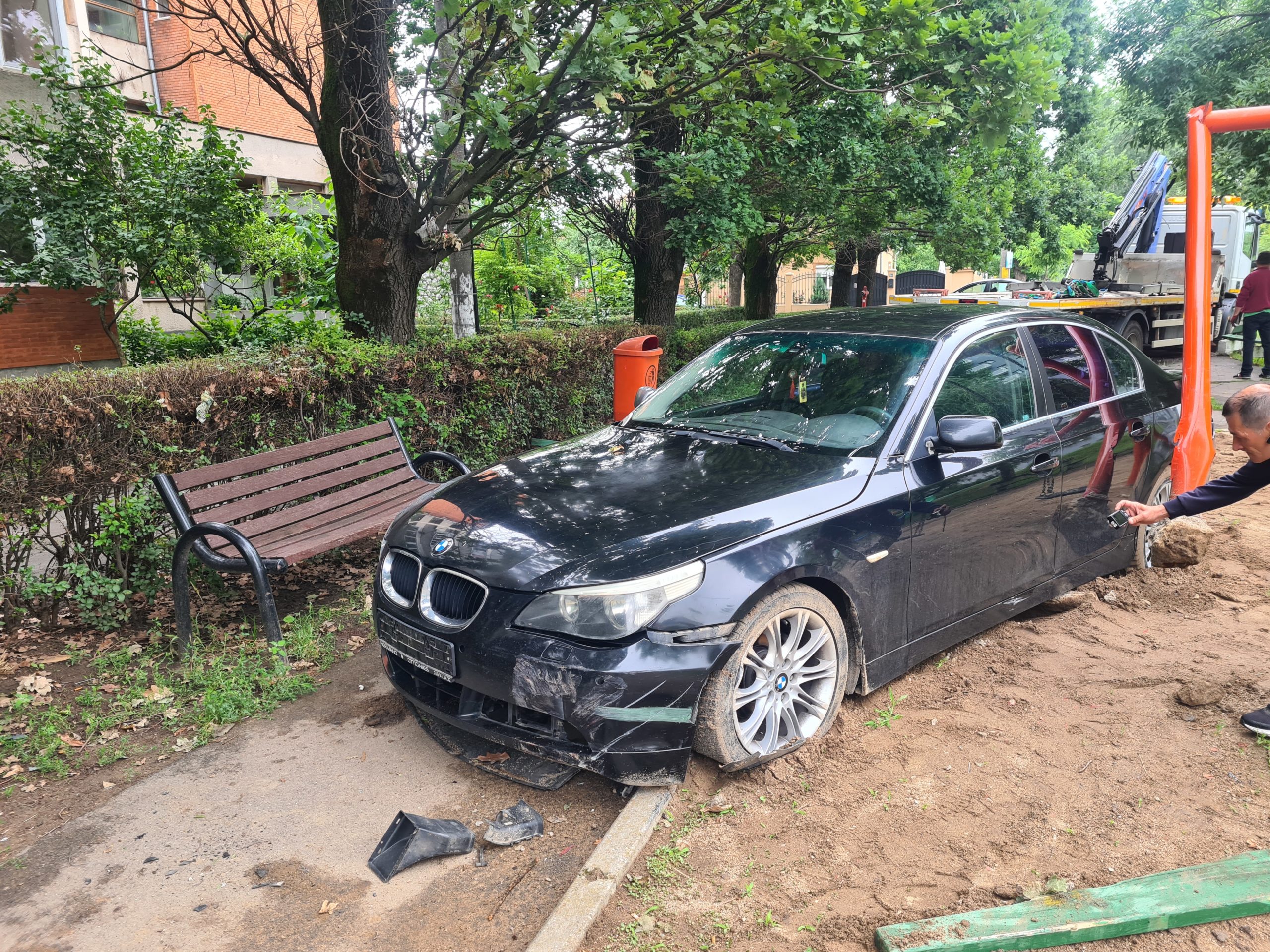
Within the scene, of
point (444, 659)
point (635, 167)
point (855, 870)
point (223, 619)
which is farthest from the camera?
point (635, 167)

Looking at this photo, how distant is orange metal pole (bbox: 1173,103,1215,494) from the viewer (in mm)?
5312

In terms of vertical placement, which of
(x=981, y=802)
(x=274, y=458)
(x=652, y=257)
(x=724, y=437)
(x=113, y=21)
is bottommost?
(x=981, y=802)

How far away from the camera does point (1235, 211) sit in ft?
61.3

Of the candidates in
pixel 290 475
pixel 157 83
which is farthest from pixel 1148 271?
pixel 157 83

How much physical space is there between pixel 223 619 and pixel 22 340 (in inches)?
466

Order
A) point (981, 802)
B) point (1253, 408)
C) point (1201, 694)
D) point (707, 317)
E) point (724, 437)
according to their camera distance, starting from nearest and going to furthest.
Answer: point (981, 802)
point (1253, 408)
point (1201, 694)
point (724, 437)
point (707, 317)

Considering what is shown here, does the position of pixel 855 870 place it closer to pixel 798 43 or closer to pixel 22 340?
pixel 798 43

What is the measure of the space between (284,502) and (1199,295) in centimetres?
591

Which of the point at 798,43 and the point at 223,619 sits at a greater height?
the point at 798,43

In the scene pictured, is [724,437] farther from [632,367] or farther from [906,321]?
[632,367]

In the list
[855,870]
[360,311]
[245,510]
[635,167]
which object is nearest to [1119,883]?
[855,870]

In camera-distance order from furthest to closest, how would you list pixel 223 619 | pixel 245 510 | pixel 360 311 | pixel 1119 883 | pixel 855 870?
pixel 360 311 < pixel 223 619 < pixel 245 510 < pixel 855 870 < pixel 1119 883

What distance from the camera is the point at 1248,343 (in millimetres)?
14633

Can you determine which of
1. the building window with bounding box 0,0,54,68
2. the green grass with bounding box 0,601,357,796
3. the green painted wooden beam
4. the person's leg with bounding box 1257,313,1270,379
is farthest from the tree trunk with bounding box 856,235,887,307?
the green painted wooden beam
